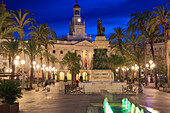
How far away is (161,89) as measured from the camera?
107 ft

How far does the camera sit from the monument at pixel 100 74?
27.9m

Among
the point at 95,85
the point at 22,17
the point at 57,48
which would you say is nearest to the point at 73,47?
the point at 57,48

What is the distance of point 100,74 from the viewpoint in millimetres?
31016

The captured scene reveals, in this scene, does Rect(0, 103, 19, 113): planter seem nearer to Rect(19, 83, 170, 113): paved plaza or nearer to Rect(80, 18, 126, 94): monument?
Rect(19, 83, 170, 113): paved plaza

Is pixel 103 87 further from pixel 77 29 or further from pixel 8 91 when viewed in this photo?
pixel 77 29

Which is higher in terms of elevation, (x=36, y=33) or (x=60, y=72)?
(x=36, y=33)

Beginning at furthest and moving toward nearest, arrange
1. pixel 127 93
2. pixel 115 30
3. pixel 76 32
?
pixel 76 32, pixel 115 30, pixel 127 93

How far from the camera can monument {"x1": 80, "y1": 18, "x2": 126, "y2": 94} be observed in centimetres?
2794

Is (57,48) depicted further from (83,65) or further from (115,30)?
(115,30)

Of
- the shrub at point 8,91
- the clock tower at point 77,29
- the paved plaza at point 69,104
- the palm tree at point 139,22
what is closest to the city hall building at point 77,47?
the clock tower at point 77,29

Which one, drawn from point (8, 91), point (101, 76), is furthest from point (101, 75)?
point (8, 91)

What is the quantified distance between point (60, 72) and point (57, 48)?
12.2m

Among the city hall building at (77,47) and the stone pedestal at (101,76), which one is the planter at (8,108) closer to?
the stone pedestal at (101,76)

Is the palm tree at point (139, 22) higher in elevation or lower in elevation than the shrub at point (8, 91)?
higher
